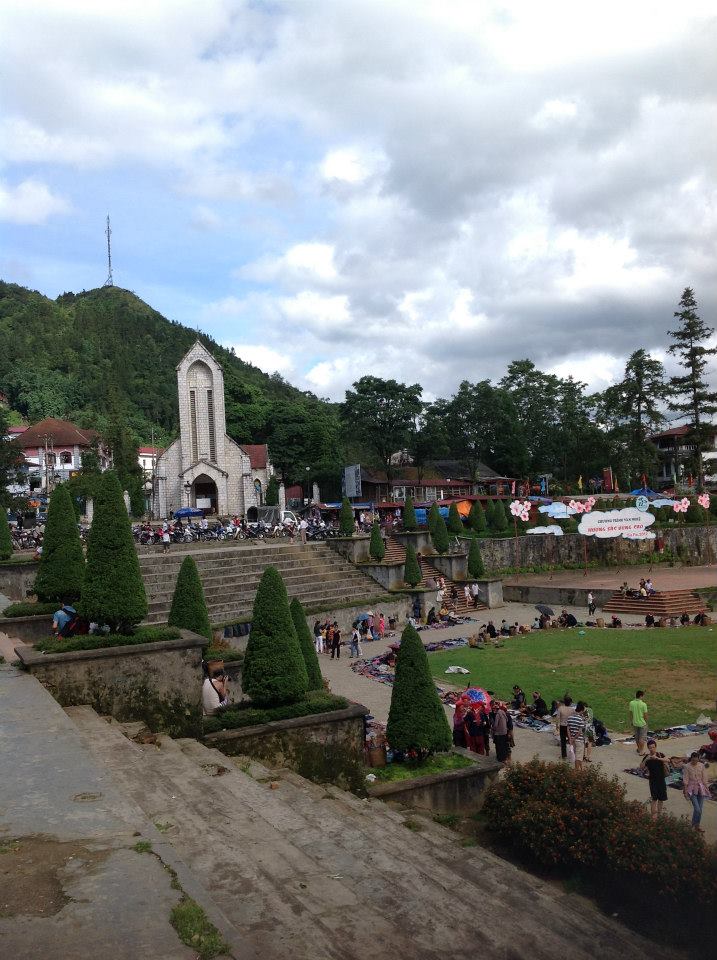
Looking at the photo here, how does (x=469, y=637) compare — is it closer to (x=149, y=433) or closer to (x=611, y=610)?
(x=611, y=610)

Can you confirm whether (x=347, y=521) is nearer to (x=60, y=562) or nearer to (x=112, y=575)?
(x=60, y=562)

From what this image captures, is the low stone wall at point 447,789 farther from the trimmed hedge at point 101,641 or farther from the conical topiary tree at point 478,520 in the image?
the conical topiary tree at point 478,520

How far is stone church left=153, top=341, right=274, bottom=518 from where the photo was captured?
4975cm

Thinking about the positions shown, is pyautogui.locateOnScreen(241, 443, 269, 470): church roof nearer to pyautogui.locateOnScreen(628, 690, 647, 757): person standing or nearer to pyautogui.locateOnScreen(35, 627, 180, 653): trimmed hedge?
pyautogui.locateOnScreen(628, 690, 647, 757): person standing

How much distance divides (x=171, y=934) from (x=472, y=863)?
4.84m

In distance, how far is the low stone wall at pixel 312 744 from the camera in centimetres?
1011

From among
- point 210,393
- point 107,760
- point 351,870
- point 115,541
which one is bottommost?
point 351,870

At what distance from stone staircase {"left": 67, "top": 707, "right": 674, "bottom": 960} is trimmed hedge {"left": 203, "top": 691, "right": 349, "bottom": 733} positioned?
30.9 inches

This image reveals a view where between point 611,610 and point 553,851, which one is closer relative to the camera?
point 553,851

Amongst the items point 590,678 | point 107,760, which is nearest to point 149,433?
point 590,678

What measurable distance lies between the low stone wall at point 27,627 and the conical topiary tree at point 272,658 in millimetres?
5454

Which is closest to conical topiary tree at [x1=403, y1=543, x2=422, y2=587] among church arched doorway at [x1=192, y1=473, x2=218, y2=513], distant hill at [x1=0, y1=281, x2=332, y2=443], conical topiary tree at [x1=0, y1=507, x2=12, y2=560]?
conical topiary tree at [x1=0, y1=507, x2=12, y2=560]

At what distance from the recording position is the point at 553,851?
27.2 feet

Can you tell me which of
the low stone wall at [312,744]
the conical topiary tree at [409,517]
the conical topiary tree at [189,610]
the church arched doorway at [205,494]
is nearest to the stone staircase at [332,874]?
the low stone wall at [312,744]
